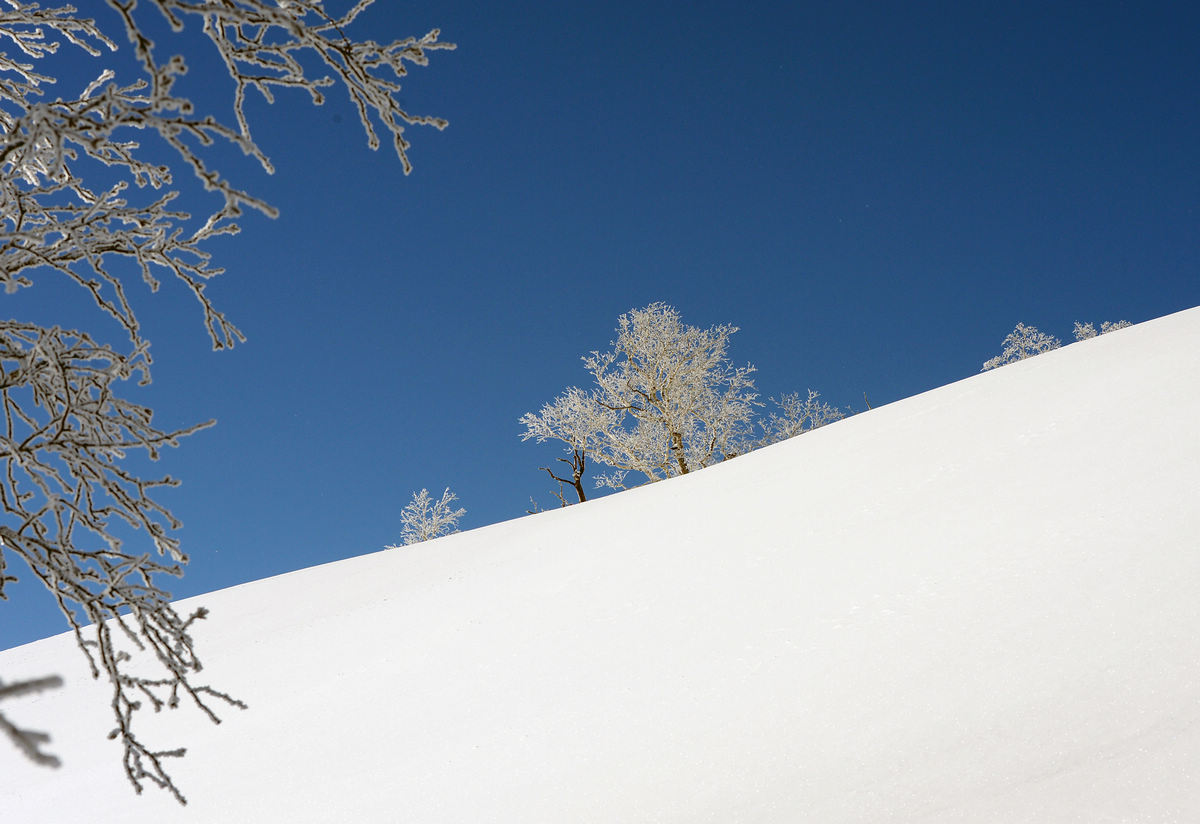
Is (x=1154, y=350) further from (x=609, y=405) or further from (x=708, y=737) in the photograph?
(x=609, y=405)

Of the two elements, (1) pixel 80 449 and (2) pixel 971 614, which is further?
(2) pixel 971 614

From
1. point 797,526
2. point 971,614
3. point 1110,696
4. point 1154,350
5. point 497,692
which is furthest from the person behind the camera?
point 1154,350

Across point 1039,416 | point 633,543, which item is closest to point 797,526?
point 633,543

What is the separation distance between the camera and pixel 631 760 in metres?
3.17

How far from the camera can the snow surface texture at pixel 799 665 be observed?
103 inches

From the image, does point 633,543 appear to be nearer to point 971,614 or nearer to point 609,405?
point 971,614

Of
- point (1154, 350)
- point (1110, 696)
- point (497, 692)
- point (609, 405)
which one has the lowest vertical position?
point (1110, 696)

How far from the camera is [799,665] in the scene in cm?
359

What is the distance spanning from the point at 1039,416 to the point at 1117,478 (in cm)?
182

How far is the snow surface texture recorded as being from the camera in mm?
2617

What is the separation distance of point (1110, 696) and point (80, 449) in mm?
3637

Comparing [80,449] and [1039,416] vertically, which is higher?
[1039,416]

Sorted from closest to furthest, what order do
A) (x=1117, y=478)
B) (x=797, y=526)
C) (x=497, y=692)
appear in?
(x=497, y=692) < (x=1117, y=478) < (x=797, y=526)

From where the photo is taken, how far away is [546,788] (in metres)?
3.13
